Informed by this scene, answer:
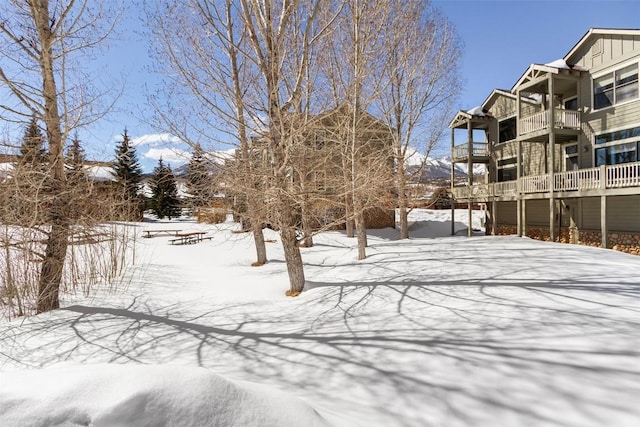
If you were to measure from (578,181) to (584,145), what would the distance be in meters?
2.74

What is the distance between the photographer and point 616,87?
12.9 meters

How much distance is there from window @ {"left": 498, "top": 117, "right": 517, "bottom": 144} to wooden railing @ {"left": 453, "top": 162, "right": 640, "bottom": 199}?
343 cm

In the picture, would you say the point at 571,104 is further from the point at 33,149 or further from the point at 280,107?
the point at 33,149

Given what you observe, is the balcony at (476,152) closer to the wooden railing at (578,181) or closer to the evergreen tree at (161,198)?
the wooden railing at (578,181)

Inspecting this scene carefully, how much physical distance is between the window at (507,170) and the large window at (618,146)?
4.49 metres

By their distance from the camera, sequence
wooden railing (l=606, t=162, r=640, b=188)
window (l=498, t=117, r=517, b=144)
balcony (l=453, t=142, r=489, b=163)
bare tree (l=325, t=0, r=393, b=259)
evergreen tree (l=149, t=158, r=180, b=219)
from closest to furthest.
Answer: bare tree (l=325, t=0, r=393, b=259) → wooden railing (l=606, t=162, r=640, b=188) → window (l=498, t=117, r=517, b=144) → balcony (l=453, t=142, r=489, b=163) → evergreen tree (l=149, t=158, r=180, b=219)

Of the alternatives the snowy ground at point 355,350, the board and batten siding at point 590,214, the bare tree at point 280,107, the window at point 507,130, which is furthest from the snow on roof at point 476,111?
the bare tree at point 280,107

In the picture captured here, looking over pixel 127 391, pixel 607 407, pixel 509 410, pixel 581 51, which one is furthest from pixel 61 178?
pixel 581 51

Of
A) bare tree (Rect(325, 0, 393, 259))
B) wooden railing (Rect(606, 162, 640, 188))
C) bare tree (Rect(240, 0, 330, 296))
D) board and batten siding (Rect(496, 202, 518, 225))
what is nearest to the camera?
bare tree (Rect(240, 0, 330, 296))

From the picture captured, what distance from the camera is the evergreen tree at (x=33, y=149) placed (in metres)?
6.21

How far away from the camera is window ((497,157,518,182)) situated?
59.8 ft

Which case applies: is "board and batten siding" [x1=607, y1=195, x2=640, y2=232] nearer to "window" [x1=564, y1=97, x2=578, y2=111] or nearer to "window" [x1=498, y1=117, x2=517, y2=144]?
"window" [x1=564, y1=97, x2=578, y2=111]

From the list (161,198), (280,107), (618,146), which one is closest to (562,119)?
(618,146)

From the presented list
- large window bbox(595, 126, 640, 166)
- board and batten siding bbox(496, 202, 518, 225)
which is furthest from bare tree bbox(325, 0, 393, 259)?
board and batten siding bbox(496, 202, 518, 225)
